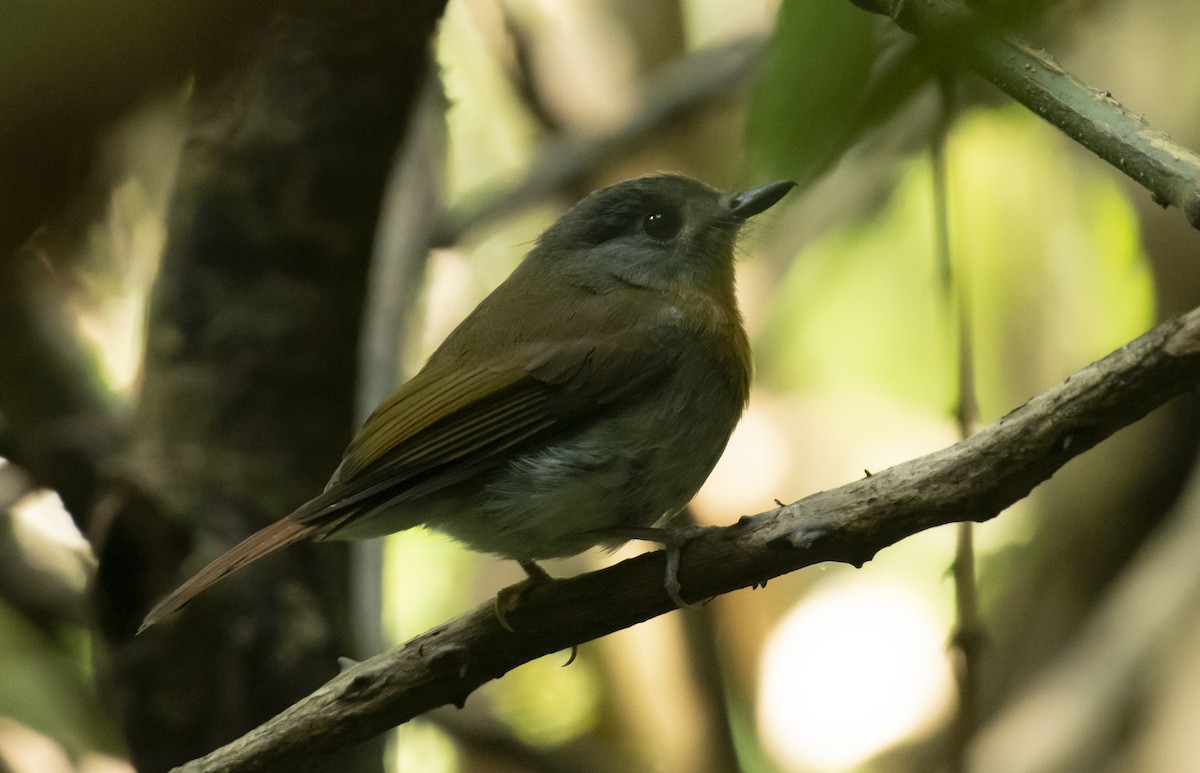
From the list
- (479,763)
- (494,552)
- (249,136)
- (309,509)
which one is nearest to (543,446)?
(494,552)

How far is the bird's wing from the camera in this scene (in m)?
2.35

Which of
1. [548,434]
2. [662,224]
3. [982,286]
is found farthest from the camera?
[982,286]

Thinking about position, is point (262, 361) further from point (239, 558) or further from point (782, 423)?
point (782, 423)

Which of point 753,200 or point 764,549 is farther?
point 753,200

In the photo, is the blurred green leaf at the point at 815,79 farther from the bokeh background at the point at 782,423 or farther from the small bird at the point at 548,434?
the bokeh background at the point at 782,423

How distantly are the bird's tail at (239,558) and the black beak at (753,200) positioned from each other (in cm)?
128

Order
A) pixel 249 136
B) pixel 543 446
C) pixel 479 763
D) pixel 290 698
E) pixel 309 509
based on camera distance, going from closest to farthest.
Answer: pixel 309 509 → pixel 543 446 → pixel 290 698 → pixel 249 136 → pixel 479 763

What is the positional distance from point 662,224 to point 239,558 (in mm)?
1432

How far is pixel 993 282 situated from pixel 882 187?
1.77 feet

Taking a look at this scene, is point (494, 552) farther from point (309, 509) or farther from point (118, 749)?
point (118, 749)

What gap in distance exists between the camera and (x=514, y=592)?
2340 millimetres

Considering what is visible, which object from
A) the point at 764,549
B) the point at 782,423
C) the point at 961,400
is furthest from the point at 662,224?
the point at 782,423

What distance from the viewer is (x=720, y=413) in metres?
2.55

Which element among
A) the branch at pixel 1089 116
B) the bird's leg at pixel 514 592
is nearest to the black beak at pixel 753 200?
the bird's leg at pixel 514 592
